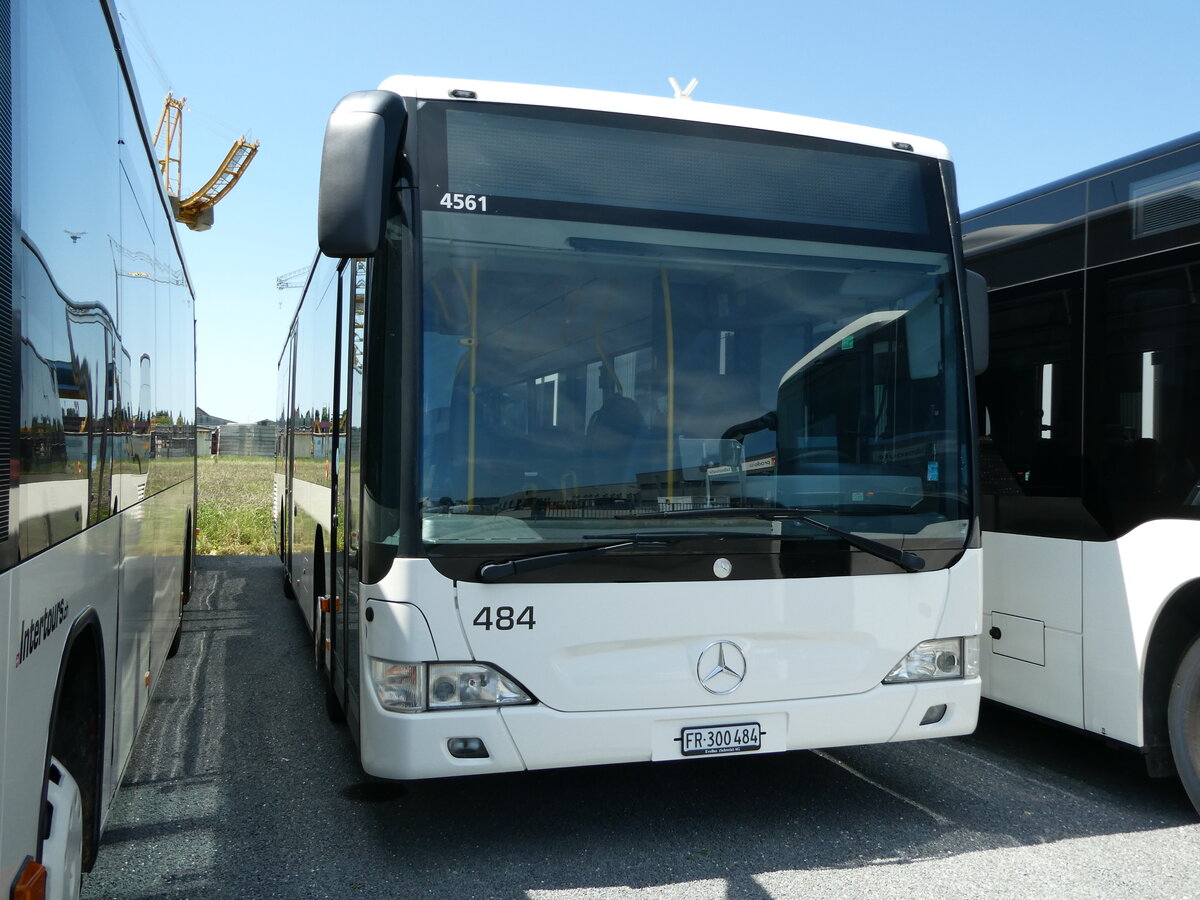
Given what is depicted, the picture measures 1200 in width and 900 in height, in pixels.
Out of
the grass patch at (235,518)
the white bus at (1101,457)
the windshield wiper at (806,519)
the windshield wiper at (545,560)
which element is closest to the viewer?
the windshield wiper at (545,560)

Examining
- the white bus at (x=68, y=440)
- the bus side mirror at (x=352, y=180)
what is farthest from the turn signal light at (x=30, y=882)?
the bus side mirror at (x=352, y=180)

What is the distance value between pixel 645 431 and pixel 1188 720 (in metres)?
2.68

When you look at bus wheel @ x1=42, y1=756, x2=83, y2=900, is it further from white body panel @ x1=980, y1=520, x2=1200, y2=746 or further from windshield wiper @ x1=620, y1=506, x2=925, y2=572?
white body panel @ x1=980, y1=520, x2=1200, y2=746

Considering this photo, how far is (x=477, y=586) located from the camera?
389 cm

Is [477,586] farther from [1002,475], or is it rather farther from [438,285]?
[1002,475]

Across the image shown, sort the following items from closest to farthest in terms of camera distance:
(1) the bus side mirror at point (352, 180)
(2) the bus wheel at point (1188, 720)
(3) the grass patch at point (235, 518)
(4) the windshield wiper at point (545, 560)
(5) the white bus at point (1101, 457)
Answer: (1) the bus side mirror at point (352, 180)
(4) the windshield wiper at point (545, 560)
(2) the bus wheel at point (1188, 720)
(5) the white bus at point (1101, 457)
(3) the grass patch at point (235, 518)

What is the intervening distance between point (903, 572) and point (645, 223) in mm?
1755

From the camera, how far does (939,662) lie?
4484 millimetres

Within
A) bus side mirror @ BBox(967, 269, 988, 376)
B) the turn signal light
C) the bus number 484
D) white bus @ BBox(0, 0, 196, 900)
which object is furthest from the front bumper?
the turn signal light

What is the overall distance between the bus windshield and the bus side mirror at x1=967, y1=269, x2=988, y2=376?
0.12 metres

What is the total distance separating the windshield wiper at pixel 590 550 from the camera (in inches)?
152

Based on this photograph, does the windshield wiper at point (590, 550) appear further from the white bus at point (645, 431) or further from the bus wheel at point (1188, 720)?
the bus wheel at point (1188, 720)

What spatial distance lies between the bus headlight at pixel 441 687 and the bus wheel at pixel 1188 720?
285 cm

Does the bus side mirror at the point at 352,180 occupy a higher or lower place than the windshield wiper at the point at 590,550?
higher
